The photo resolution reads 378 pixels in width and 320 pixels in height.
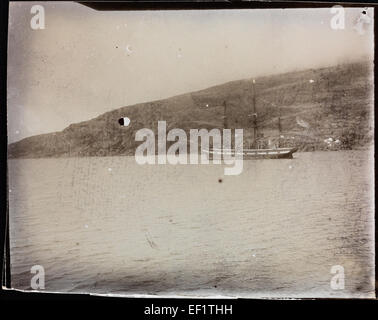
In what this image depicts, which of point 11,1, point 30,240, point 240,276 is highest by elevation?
point 11,1

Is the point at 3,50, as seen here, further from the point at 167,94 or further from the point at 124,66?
the point at 167,94

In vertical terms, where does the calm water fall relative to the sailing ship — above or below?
below

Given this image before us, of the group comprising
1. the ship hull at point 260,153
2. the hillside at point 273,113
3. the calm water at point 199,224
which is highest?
the hillside at point 273,113

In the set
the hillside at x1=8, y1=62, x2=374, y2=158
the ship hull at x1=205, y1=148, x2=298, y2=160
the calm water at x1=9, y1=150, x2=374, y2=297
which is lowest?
the calm water at x1=9, y1=150, x2=374, y2=297

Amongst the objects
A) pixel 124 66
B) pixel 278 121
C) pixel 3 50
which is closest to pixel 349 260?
pixel 278 121

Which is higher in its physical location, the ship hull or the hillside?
the hillside

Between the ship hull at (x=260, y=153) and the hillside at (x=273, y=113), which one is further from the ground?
the hillside at (x=273, y=113)
